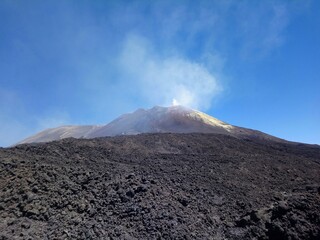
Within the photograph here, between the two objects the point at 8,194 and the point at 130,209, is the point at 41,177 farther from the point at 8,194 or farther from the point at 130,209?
the point at 130,209

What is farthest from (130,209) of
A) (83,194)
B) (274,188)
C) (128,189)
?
(274,188)

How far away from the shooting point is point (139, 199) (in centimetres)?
983

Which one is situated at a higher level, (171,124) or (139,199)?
(171,124)

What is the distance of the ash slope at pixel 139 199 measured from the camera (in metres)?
8.57

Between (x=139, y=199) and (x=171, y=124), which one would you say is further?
(x=171, y=124)

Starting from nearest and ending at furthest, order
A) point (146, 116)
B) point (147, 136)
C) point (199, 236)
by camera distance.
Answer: point (199, 236) < point (147, 136) < point (146, 116)

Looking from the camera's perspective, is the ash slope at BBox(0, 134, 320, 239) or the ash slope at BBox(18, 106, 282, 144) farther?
the ash slope at BBox(18, 106, 282, 144)

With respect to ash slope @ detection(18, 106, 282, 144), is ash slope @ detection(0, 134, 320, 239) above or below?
below

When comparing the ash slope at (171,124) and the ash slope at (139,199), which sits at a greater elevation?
the ash slope at (171,124)

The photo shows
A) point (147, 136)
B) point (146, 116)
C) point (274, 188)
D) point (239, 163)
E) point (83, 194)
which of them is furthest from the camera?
point (146, 116)

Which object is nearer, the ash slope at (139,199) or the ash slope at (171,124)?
the ash slope at (139,199)

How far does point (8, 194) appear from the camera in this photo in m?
9.83

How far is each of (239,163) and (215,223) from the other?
26.6 feet

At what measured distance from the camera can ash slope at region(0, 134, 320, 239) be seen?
857 cm
